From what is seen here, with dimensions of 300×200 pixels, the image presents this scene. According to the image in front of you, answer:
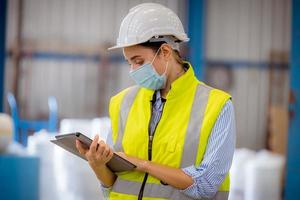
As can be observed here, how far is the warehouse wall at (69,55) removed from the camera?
8.79 meters

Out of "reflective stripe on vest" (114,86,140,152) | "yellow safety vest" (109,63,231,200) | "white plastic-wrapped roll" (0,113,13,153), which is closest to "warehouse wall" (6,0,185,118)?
"white plastic-wrapped roll" (0,113,13,153)

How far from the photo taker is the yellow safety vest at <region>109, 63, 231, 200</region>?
202 centimetres

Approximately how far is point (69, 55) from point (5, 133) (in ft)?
15.3

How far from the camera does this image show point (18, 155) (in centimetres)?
444

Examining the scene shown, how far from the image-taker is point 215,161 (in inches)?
78.0

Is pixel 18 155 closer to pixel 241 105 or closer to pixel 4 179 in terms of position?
pixel 4 179

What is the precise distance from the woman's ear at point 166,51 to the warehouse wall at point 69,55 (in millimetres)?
6866

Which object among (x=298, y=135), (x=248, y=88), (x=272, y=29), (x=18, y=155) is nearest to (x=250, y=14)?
(x=272, y=29)

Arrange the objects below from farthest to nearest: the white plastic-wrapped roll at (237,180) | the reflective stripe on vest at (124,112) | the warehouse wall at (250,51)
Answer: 1. the warehouse wall at (250,51)
2. the white plastic-wrapped roll at (237,180)
3. the reflective stripe on vest at (124,112)

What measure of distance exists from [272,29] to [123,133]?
25.0ft

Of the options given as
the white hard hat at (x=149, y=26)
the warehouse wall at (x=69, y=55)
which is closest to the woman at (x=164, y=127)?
the white hard hat at (x=149, y=26)

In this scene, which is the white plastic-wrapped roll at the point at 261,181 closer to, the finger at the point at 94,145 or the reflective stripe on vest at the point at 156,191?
the reflective stripe on vest at the point at 156,191

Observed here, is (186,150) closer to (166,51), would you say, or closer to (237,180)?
(166,51)

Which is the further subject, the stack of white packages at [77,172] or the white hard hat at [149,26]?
the stack of white packages at [77,172]
